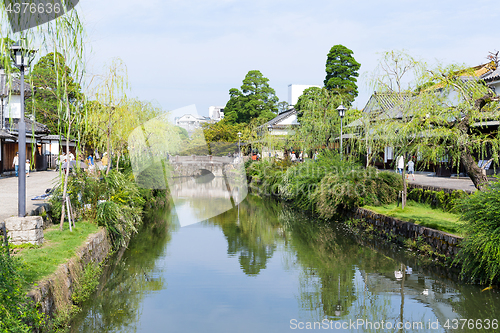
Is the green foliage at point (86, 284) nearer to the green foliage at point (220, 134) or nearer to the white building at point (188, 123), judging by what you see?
the white building at point (188, 123)

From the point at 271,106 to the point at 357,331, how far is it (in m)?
50.6

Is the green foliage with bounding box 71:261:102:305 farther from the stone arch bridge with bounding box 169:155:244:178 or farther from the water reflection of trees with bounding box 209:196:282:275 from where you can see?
the stone arch bridge with bounding box 169:155:244:178

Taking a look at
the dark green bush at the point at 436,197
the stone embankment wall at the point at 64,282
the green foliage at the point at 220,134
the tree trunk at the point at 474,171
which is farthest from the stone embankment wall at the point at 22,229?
the green foliage at the point at 220,134

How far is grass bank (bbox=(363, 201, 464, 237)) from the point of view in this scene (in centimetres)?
1058

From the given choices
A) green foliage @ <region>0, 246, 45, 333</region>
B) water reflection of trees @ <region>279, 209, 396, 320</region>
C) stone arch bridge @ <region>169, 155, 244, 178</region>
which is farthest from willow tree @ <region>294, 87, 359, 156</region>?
green foliage @ <region>0, 246, 45, 333</region>

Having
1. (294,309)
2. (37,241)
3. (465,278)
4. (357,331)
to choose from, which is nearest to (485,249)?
(465,278)

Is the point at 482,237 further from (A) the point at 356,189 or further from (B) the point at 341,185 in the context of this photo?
(B) the point at 341,185

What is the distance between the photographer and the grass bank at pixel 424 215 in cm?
1058

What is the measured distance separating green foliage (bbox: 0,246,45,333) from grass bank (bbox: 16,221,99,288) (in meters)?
0.67

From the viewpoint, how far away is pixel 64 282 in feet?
21.1

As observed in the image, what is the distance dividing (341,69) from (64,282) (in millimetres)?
40006

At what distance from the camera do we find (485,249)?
7.32m

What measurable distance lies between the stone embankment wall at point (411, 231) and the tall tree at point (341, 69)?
95.9 feet

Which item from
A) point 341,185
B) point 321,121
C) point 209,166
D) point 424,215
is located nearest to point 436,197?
point 424,215
